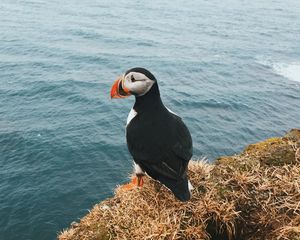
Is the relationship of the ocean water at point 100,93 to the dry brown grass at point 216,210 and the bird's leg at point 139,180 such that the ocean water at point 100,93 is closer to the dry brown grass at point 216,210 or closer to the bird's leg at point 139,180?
the bird's leg at point 139,180

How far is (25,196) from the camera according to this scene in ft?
64.4

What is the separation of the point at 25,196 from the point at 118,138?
806 centimetres

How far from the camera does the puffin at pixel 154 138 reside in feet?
18.6

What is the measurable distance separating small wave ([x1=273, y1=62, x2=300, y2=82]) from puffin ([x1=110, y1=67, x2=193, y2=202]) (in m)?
38.9

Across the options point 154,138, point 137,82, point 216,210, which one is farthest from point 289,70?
point 216,210

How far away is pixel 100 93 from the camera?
110 ft

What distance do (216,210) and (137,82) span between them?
2.48 meters

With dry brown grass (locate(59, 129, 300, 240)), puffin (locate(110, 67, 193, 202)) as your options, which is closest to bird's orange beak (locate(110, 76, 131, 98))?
puffin (locate(110, 67, 193, 202))

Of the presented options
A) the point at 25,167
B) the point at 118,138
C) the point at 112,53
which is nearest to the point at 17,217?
the point at 25,167

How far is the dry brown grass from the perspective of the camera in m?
5.03

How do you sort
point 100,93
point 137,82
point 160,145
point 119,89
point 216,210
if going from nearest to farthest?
point 216,210
point 160,145
point 137,82
point 119,89
point 100,93

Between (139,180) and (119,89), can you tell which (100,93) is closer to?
(119,89)

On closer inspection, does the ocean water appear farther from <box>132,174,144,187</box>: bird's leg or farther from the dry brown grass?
the dry brown grass

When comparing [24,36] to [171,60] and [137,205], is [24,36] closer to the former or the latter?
[171,60]
